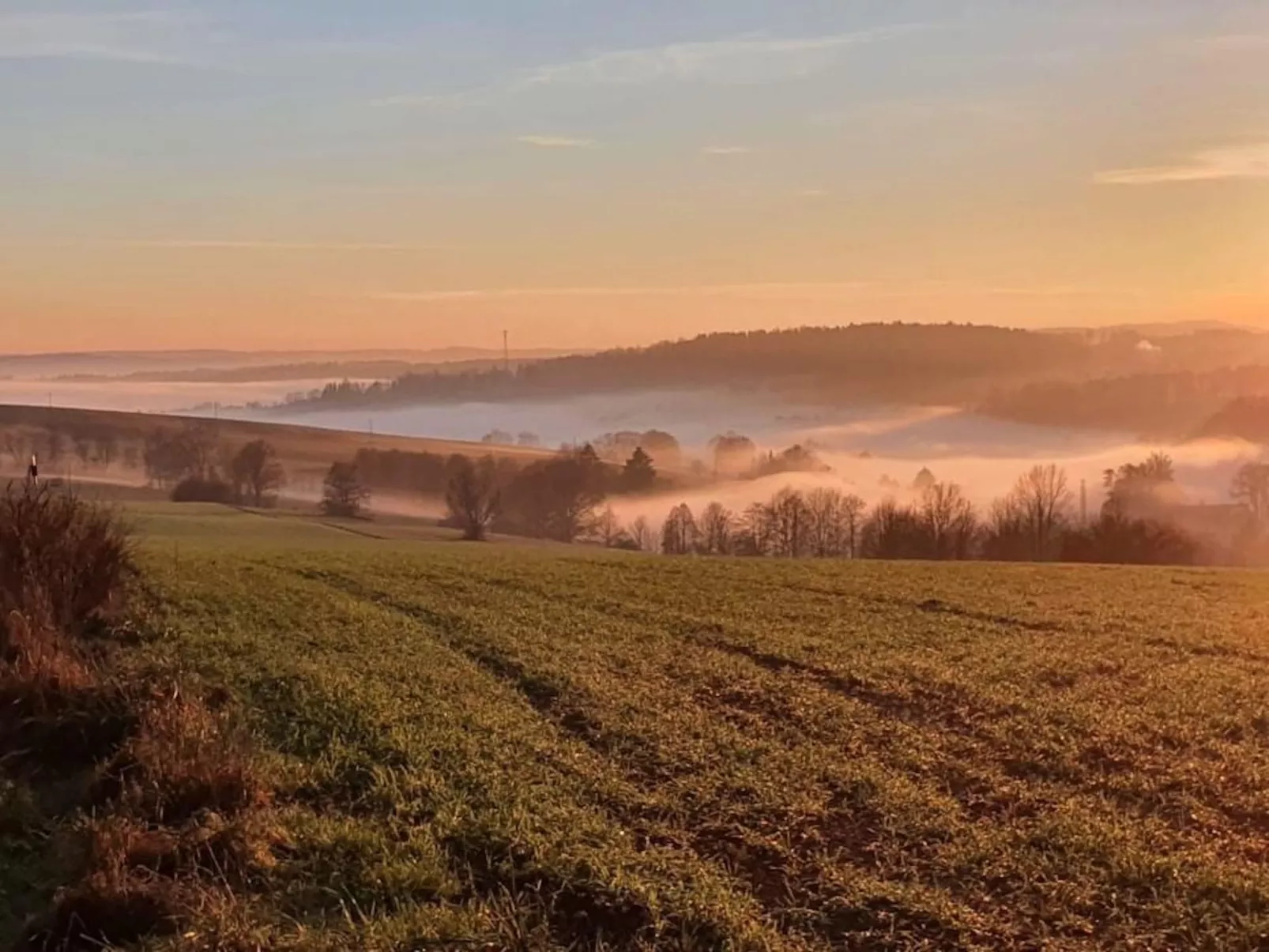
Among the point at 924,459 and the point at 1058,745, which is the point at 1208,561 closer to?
the point at 1058,745

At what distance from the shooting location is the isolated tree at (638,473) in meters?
129

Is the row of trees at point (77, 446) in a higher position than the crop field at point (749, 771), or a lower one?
higher

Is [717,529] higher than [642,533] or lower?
higher

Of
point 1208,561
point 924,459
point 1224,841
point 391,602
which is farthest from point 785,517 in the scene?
point 924,459

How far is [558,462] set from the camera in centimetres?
11725

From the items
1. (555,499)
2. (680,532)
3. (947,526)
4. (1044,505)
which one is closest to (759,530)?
(680,532)

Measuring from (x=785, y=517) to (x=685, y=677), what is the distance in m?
76.1

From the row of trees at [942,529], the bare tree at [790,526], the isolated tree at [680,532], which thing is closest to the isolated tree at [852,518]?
the row of trees at [942,529]

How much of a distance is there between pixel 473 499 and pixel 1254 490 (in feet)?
185

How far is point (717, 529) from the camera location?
9369 centimetres

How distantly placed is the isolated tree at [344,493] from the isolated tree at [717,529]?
22028mm

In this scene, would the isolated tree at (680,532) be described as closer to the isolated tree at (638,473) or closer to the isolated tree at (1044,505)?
the isolated tree at (1044,505)

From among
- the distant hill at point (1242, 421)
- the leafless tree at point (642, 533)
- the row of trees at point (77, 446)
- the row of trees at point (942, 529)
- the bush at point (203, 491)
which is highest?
the distant hill at point (1242, 421)

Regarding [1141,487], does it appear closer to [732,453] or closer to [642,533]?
[642,533]
